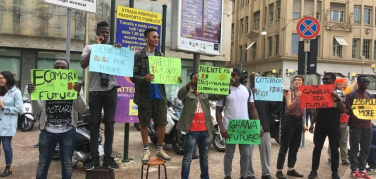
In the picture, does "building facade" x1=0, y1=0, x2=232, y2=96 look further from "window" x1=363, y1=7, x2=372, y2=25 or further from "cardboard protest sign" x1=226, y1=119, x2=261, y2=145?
"window" x1=363, y1=7, x2=372, y2=25

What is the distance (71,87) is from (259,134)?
120 inches

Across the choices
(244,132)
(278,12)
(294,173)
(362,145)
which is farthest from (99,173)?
(278,12)

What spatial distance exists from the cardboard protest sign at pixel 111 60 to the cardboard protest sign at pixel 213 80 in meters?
1.07

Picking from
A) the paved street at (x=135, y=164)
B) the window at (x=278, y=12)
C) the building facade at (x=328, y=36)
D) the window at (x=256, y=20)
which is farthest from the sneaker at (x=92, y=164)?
the window at (x=256, y=20)

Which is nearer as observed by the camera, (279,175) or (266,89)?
(266,89)

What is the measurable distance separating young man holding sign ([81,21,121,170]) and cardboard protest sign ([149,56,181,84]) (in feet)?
1.94

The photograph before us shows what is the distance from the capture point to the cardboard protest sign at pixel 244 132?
18.6 feet

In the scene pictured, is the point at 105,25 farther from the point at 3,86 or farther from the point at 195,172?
the point at 195,172

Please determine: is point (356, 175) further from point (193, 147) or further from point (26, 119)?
point (26, 119)

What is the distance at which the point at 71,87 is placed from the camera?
4586 mm

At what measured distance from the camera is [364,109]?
6.79 m

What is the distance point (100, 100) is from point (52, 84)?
0.76 metres

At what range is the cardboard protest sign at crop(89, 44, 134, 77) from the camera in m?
4.73

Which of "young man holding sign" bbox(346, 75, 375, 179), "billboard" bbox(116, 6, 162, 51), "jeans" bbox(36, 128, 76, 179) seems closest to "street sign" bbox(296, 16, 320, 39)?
"young man holding sign" bbox(346, 75, 375, 179)
